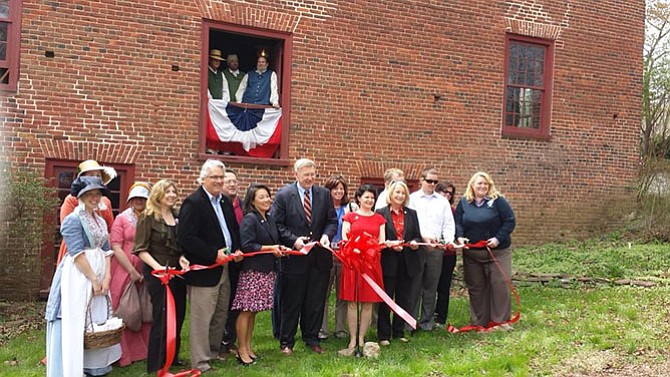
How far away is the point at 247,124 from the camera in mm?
11555

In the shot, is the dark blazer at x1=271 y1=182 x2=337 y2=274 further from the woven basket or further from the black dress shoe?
the woven basket

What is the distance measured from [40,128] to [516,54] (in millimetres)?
9438

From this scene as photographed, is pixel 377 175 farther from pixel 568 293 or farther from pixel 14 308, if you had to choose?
pixel 14 308

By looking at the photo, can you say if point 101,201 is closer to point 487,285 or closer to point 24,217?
point 24,217

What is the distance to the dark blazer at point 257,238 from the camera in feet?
21.0

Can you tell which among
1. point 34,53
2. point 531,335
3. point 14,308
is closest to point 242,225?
point 531,335

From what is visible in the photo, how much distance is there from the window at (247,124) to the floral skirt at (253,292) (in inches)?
193

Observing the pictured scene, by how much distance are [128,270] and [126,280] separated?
0.45ft

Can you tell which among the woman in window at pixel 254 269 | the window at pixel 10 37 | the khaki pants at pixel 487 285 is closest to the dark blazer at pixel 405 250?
the khaki pants at pixel 487 285

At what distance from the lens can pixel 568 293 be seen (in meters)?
9.65

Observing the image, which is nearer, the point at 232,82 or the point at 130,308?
the point at 130,308

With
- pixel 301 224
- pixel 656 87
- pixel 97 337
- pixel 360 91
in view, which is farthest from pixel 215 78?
pixel 656 87

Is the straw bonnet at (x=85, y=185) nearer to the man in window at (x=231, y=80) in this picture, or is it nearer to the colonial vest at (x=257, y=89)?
the man in window at (x=231, y=80)

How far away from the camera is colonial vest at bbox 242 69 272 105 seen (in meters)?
11.7
